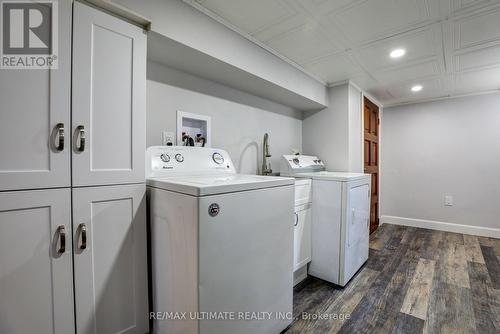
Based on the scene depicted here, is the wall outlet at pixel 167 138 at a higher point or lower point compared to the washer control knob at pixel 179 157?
higher

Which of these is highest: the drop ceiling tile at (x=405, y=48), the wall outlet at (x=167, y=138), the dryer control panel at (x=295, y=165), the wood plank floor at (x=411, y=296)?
the drop ceiling tile at (x=405, y=48)

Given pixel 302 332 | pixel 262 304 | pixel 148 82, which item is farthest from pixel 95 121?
pixel 302 332

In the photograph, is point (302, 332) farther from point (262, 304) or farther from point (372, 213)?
point (372, 213)

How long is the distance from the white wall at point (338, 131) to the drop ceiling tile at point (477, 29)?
1034mm

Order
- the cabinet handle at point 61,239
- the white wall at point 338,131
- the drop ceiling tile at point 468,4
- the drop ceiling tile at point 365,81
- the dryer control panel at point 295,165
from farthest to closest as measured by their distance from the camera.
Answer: the white wall at point 338,131
the drop ceiling tile at point 365,81
the dryer control panel at point 295,165
the drop ceiling tile at point 468,4
the cabinet handle at point 61,239

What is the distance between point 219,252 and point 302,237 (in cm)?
117

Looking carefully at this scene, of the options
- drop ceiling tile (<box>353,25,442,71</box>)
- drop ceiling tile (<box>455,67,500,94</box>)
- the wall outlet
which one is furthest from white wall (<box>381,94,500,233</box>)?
the wall outlet

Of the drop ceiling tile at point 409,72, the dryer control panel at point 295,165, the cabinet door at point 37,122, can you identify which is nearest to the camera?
the cabinet door at point 37,122

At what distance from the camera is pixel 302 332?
1.45 metres

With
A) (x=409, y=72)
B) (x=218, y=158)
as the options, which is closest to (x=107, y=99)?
(x=218, y=158)

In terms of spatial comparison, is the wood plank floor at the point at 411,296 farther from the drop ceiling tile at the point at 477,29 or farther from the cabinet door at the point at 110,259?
the drop ceiling tile at the point at 477,29

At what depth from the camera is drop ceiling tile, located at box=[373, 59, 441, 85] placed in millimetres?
2258

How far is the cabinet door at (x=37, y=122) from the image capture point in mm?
844

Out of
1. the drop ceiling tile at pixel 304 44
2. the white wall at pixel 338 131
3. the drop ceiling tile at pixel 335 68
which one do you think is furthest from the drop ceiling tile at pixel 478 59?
the drop ceiling tile at pixel 304 44
